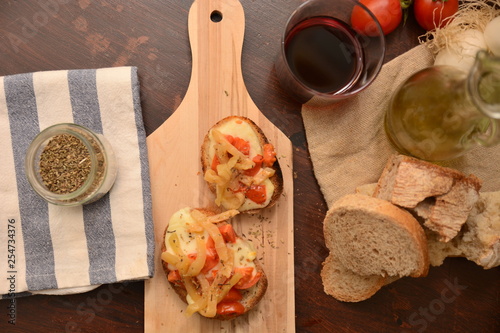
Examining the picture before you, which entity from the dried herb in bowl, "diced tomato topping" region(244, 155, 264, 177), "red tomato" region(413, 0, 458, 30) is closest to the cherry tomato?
"diced tomato topping" region(244, 155, 264, 177)

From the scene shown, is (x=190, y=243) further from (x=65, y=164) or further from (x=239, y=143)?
(x=65, y=164)

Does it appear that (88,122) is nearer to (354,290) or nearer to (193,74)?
(193,74)

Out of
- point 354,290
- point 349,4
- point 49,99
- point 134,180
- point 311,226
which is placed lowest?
point 354,290

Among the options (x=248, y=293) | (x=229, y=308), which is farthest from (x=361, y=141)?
(x=229, y=308)

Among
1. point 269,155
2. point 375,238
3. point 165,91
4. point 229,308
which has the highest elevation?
point 165,91

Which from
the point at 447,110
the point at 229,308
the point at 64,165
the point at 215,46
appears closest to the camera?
the point at 447,110

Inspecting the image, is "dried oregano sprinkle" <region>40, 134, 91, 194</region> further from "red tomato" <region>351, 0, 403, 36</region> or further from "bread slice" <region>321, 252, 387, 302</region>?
"red tomato" <region>351, 0, 403, 36</region>

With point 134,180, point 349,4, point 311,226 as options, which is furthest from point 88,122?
point 349,4

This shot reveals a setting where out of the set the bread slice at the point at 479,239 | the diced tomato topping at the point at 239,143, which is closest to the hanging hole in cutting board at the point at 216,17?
the diced tomato topping at the point at 239,143
